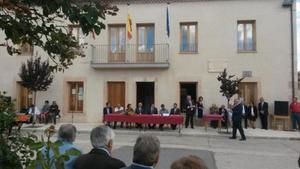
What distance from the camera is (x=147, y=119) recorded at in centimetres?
1844

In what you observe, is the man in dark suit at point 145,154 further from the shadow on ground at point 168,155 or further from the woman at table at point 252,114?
the woman at table at point 252,114

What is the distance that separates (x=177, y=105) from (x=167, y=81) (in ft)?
5.11

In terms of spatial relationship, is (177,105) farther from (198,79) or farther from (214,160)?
(214,160)

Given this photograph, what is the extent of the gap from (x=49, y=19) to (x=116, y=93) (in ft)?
64.4

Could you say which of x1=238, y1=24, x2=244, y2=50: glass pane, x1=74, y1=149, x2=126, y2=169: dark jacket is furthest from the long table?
x1=74, y1=149, x2=126, y2=169: dark jacket

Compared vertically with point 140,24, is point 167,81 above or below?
below

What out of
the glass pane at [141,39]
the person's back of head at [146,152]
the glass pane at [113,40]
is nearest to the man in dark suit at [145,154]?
the person's back of head at [146,152]

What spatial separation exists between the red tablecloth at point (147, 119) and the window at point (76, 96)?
4.92 metres

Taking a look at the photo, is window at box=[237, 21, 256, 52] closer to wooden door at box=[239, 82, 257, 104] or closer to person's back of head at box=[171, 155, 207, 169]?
wooden door at box=[239, 82, 257, 104]

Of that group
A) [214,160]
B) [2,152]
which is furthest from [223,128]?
[2,152]

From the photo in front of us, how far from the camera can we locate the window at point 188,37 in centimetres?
2250

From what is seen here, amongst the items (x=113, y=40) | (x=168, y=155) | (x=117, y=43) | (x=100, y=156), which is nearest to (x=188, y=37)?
(x=117, y=43)

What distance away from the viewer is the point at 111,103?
23.2m

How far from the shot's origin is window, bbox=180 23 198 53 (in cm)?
2250
